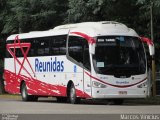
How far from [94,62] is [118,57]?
1.09m

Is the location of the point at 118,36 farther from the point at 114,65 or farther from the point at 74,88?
the point at 74,88

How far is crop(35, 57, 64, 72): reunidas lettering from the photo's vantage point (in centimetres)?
3008

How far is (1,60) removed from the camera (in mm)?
48094

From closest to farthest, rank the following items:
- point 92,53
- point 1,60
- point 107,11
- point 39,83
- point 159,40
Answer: point 92,53
point 39,83
point 107,11
point 159,40
point 1,60

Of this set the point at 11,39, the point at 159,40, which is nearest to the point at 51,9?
the point at 11,39

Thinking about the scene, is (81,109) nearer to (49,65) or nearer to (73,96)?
(73,96)

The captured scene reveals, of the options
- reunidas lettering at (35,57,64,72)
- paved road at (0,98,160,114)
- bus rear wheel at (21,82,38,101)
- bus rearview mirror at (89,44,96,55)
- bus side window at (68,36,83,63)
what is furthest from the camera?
bus rear wheel at (21,82,38,101)

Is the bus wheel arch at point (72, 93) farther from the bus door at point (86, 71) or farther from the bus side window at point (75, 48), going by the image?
the bus side window at point (75, 48)

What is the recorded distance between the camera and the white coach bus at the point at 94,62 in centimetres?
2723

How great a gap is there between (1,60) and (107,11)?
1534 cm

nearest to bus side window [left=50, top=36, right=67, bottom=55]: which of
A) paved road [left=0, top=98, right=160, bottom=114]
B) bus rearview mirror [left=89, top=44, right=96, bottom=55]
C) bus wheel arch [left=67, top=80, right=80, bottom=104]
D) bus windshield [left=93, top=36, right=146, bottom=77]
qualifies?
bus wheel arch [left=67, top=80, right=80, bottom=104]

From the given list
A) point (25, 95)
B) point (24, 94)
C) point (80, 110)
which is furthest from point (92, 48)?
point (24, 94)

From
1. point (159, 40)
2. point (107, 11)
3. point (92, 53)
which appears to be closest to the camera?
point (92, 53)

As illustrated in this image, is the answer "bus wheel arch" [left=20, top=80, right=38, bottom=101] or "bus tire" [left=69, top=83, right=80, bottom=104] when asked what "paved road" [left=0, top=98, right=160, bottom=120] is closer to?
"bus tire" [left=69, top=83, right=80, bottom=104]
